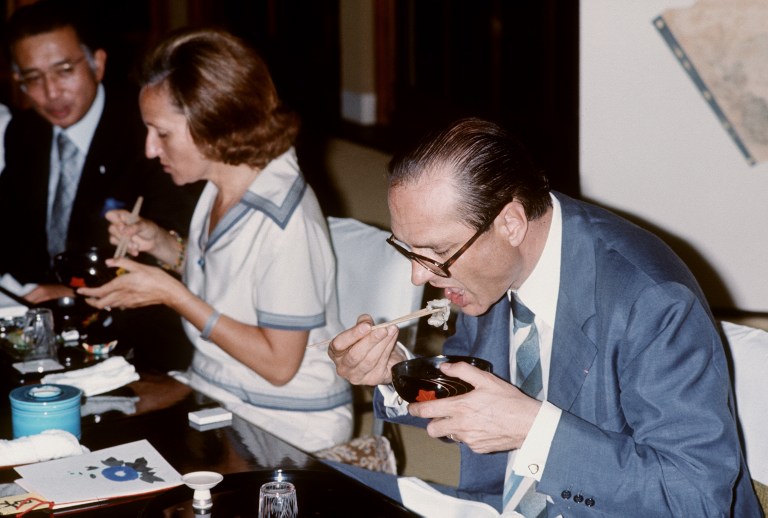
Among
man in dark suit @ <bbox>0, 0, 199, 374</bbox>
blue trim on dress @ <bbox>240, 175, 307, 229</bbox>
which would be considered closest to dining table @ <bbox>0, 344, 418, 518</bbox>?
blue trim on dress @ <bbox>240, 175, 307, 229</bbox>

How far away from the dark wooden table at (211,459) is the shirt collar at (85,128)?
5.00 ft

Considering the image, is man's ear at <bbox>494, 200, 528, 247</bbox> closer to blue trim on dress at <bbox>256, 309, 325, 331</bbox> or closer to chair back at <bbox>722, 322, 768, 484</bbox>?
chair back at <bbox>722, 322, 768, 484</bbox>

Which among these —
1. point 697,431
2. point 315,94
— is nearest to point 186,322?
point 697,431

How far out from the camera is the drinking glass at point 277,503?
132 centimetres

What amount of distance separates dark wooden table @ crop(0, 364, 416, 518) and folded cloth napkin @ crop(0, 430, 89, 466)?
2 centimetres

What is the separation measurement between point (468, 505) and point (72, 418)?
0.72m

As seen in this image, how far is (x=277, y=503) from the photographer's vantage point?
4.34 feet

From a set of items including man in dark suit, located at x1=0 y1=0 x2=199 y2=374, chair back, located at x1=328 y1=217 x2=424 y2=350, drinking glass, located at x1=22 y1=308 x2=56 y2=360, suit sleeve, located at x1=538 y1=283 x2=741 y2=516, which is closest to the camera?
suit sleeve, located at x1=538 y1=283 x2=741 y2=516

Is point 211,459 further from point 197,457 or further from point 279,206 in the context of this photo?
point 279,206

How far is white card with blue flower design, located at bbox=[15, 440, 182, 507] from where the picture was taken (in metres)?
1.47

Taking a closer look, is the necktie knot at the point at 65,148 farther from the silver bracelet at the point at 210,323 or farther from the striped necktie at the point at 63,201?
the silver bracelet at the point at 210,323

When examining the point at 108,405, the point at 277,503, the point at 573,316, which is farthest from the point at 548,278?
the point at 108,405

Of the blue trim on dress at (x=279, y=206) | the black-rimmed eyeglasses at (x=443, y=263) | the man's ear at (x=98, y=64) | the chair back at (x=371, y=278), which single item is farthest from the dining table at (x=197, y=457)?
the man's ear at (x=98, y=64)

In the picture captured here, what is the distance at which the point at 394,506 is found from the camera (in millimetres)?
1413
